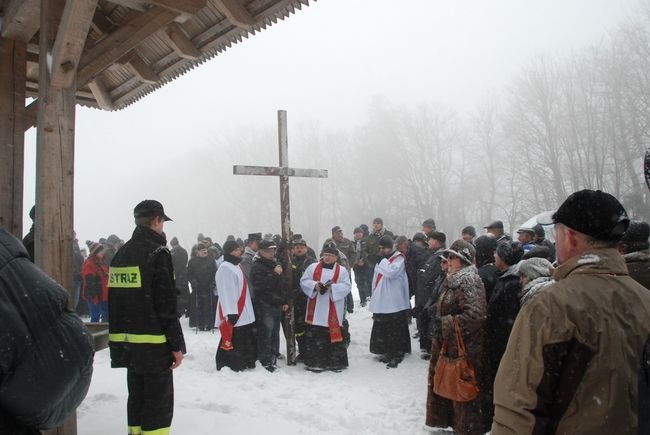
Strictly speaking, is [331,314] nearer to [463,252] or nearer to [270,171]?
[270,171]

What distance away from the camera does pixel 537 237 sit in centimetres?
694

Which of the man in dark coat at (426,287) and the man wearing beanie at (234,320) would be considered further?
the man in dark coat at (426,287)

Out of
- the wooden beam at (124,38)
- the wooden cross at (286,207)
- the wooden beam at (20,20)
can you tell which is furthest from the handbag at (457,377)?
the wooden beam at (20,20)

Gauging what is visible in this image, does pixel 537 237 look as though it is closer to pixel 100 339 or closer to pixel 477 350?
pixel 477 350

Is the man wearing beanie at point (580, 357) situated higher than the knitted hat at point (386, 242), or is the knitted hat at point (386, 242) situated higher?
the knitted hat at point (386, 242)

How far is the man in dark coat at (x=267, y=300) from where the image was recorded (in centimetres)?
764

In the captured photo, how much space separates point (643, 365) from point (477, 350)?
9.84 feet

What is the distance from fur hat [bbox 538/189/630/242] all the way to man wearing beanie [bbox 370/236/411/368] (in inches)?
234

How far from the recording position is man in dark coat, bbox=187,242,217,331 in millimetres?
11203

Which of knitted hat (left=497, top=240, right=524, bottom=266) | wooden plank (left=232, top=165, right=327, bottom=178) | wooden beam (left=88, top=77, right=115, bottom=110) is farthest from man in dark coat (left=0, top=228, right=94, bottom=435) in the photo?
wooden plank (left=232, top=165, right=327, bottom=178)

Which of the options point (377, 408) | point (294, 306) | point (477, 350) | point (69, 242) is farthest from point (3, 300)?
point (294, 306)

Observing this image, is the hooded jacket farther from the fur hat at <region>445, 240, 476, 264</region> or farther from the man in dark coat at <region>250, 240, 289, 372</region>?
the man in dark coat at <region>250, 240, 289, 372</region>

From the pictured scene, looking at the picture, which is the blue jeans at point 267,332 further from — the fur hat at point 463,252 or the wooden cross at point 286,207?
the fur hat at point 463,252

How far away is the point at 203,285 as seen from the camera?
1121 cm
